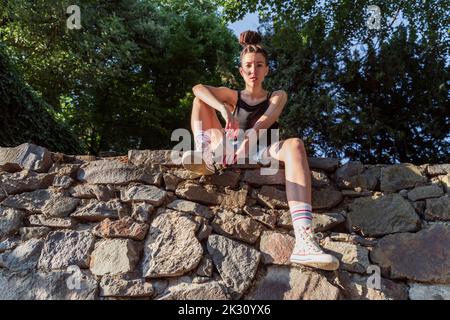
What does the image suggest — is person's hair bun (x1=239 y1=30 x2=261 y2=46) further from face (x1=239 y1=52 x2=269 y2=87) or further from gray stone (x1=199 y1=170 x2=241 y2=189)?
gray stone (x1=199 y1=170 x2=241 y2=189)

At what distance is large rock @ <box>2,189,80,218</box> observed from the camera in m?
2.24

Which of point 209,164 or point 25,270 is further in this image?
point 209,164

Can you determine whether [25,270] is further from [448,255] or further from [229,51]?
[229,51]

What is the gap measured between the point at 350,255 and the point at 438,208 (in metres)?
0.61

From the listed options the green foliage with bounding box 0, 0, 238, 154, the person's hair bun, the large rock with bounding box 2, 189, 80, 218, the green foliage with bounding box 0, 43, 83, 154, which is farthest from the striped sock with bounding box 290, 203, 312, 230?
the green foliage with bounding box 0, 0, 238, 154

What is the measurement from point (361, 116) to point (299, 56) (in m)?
1.26

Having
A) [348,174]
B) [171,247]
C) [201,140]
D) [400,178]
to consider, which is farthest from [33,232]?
[400,178]

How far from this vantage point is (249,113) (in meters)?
2.43

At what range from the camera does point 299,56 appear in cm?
523

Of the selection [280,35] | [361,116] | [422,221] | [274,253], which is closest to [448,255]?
[422,221]

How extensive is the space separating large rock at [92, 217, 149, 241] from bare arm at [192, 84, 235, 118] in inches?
30.4

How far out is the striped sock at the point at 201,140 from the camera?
2.20 m

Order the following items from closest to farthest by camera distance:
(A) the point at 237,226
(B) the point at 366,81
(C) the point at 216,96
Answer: (A) the point at 237,226 < (C) the point at 216,96 < (B) the point at 366,81

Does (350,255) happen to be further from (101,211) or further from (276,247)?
(101,211)
